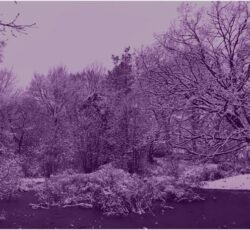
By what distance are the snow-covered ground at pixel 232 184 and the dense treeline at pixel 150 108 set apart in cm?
175

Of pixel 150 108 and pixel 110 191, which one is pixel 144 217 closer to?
pixel 110 191

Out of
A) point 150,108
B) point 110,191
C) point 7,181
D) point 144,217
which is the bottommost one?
point 144,217

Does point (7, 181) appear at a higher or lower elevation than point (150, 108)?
lower

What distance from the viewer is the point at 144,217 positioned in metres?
14.7

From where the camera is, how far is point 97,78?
168 ft

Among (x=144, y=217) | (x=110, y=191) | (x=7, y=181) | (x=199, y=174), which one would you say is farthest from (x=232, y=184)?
(x=7, y=181)

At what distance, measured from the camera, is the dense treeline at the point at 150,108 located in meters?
13.3

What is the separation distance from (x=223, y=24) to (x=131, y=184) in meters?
7.96

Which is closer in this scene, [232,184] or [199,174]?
[199,174]

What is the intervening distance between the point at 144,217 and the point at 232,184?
11151mm

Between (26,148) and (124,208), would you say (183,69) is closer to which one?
(124,208)

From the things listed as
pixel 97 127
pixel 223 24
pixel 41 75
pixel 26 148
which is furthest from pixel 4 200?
pixel 41 75

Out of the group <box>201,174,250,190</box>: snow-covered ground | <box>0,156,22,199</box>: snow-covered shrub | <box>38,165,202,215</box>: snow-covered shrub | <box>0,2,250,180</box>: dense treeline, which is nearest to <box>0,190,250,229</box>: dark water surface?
<box>38,165,202,215</box>: snow-covered shrub

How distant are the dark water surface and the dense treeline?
7.63 feet
